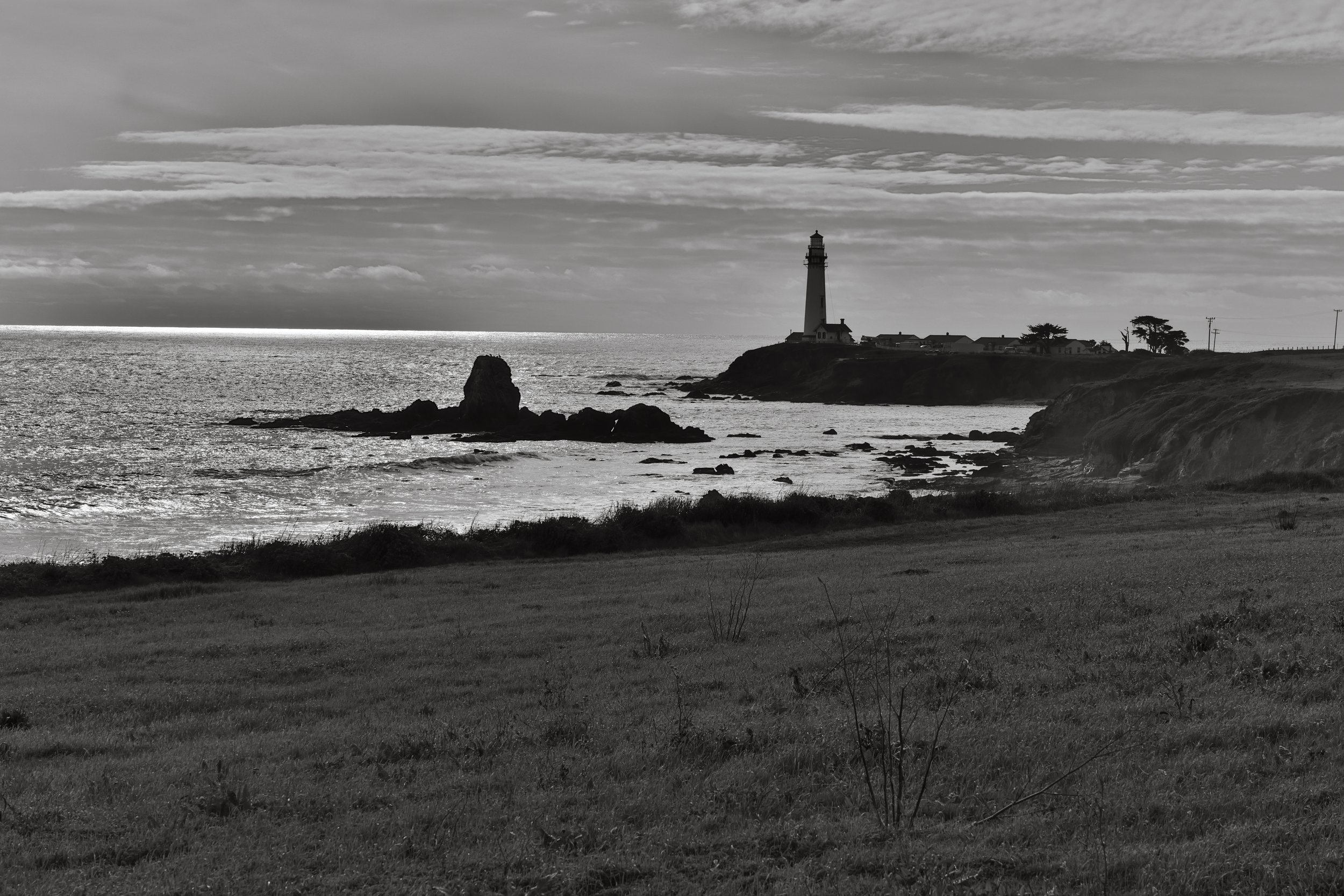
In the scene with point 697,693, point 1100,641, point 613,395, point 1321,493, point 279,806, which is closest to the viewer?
point 279,806

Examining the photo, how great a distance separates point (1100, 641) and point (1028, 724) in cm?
389

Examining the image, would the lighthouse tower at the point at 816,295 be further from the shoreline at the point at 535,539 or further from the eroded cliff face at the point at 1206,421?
the shoreline at the point at 535,539

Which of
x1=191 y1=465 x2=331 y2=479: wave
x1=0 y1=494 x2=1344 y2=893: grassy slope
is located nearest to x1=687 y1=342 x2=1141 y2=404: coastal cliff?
x1=191 y1=465 x2=331 y2=479: wave

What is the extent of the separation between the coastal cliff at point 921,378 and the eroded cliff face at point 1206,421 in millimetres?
44287

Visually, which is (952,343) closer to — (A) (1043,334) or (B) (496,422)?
(A) (1043,334)

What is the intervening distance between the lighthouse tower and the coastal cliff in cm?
2067

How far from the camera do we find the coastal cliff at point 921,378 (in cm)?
11938

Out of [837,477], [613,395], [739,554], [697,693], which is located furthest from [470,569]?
[613,395]

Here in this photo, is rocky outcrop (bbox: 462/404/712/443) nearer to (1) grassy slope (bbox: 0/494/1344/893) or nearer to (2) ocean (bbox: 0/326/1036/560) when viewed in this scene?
(2) ocean (bbox: 0/326/1036/560)

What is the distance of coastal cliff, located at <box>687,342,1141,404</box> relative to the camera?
119 metres

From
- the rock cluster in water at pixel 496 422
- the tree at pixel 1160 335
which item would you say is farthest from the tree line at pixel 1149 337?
the rock cluster in water at pixel 496 422

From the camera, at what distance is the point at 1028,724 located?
9.11 m

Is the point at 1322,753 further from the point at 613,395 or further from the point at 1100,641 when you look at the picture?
the point at 613,395

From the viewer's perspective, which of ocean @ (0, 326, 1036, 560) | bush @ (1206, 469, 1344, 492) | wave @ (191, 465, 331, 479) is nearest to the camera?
bush @ (1206, 469, 1344, 492)
